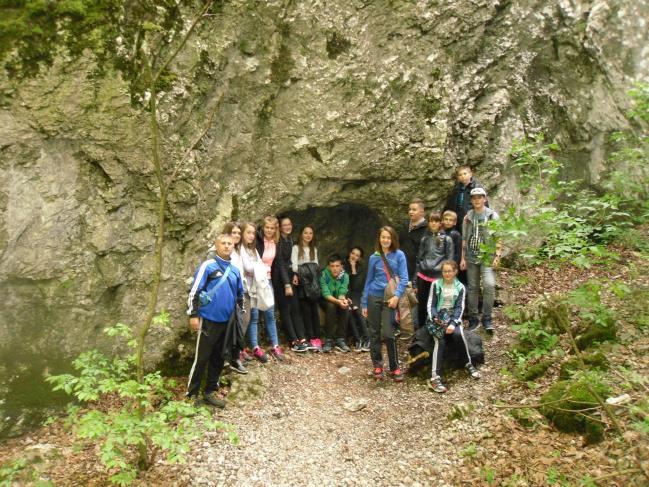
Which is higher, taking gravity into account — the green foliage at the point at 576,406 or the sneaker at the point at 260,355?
the sneaker at the point at 260,355

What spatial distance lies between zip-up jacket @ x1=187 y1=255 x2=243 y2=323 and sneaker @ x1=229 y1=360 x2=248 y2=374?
1.18m

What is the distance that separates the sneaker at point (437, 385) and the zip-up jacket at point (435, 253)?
1613 millimetres

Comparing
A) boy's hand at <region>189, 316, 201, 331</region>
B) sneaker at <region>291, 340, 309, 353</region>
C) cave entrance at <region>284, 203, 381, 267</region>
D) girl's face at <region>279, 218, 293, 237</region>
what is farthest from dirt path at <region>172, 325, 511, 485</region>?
cave entrance at <region>284, 203, 381, 267</region>

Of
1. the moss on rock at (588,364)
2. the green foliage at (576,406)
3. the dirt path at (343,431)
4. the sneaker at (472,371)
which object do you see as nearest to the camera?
the green foliage at (576,406)

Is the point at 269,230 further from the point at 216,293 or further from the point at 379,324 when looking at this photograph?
the point at 379,324

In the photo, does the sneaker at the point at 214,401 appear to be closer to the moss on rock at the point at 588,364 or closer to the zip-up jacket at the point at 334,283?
the zip-up jacket at the point at 334,283

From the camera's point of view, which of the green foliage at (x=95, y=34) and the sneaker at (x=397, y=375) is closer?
the green foliage at (x=95, y=34)

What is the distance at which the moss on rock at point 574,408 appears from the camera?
15.3ft

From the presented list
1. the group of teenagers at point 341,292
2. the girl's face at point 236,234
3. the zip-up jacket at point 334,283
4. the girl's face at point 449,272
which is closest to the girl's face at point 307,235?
the group of teenagers at point 341,292

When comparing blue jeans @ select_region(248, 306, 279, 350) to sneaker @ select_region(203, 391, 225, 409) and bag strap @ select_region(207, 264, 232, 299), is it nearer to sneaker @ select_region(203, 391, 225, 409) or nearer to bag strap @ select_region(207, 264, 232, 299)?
sneaker @ select_region(203, 391, 225, 409)

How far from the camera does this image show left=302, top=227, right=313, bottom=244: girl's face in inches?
319

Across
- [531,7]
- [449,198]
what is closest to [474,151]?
[449,198]

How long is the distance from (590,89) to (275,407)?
9.12 meters

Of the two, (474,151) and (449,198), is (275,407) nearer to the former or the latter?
(449,198)
